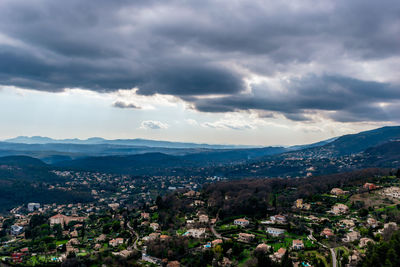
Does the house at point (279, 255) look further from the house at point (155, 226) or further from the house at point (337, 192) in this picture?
the house at point (337, 192)

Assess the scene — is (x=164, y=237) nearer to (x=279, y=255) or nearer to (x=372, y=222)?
(x=279, y=255)

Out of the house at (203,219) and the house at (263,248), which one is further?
the house at (203,219)

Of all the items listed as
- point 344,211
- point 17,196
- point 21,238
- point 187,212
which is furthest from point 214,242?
point 17,196

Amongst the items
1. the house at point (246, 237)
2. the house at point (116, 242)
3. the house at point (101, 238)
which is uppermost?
the house at point (246, 237)

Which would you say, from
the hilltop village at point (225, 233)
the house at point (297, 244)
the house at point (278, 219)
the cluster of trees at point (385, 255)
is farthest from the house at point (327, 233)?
the cluster of trees at point (385, 255)

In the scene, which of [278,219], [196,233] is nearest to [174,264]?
[196,233]

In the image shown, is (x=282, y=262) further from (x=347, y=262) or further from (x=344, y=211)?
(x=344, y=211)

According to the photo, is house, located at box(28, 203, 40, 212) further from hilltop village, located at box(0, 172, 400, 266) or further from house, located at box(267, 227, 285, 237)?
house, located at box(267, 227, 285, 237)

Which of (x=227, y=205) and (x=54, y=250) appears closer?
(x=54, y=250)

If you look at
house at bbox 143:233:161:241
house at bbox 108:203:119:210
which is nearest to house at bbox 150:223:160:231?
house at bbox 143:233:161:241
